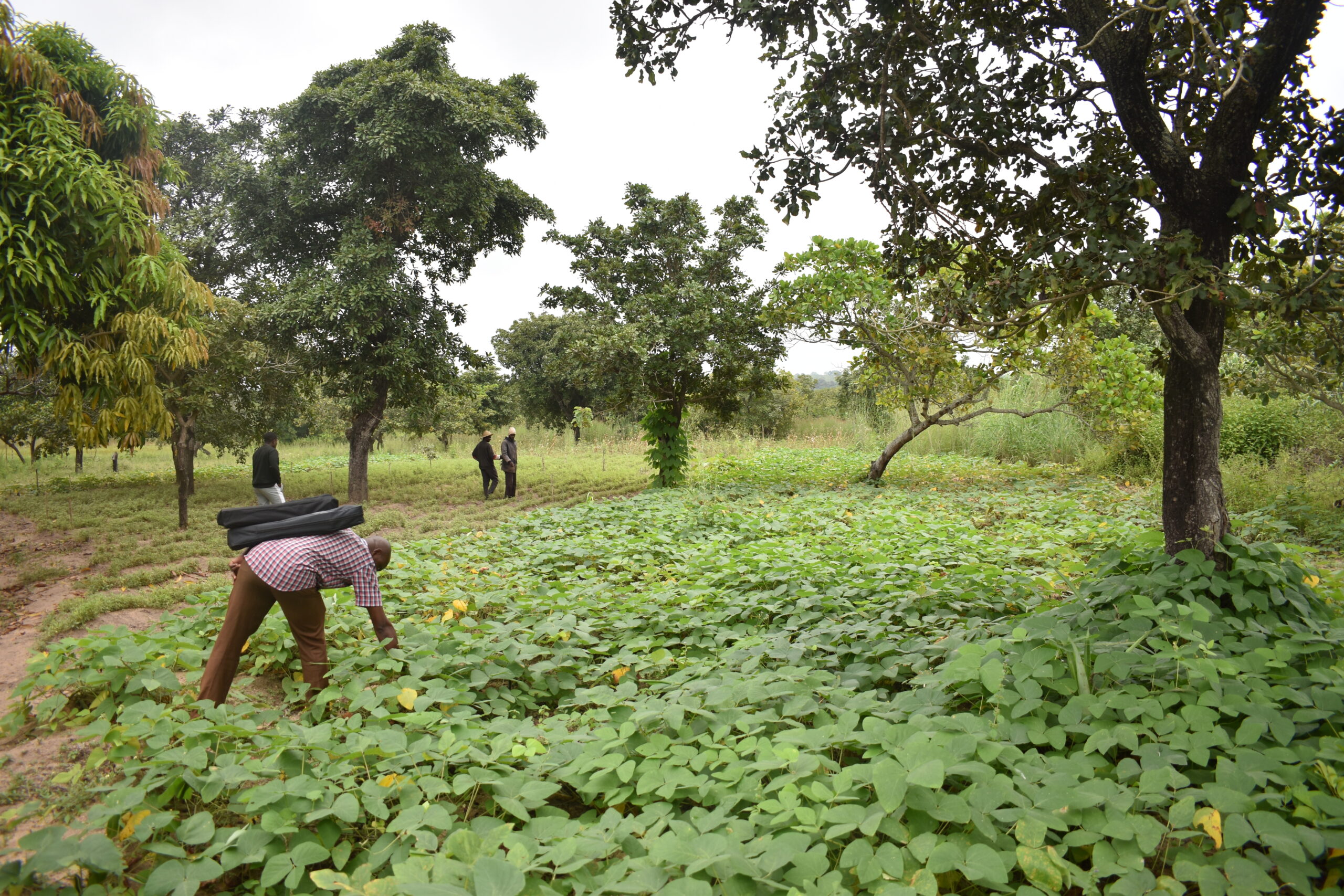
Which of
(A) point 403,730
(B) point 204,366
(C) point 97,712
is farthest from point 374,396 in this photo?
(A) point 403,730

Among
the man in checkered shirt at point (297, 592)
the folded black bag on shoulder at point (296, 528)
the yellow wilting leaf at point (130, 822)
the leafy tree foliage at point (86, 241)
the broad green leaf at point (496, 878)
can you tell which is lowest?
the yellow wilting leaf at point (130, 822)

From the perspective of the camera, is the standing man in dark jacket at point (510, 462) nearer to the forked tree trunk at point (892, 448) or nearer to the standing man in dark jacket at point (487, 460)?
the standing man in dark jacket at point (487, 460)

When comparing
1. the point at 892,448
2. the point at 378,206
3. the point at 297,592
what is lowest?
the point at 297,592

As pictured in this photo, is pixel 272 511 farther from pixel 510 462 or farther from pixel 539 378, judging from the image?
pixel 539 378

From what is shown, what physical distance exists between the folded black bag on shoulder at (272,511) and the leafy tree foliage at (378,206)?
422 inches

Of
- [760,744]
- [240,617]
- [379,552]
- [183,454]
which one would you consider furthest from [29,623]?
[760,744]

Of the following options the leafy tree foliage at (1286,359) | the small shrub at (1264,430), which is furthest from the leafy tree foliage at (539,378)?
the leafy tree foliage at (1286,359)

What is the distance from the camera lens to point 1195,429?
4.05 meters

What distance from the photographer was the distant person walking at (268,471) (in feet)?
30.1

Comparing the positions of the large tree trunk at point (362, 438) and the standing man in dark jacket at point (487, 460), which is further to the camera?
the large tree trunk at point (362, 438)

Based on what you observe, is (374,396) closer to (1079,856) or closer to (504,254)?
(504,254)

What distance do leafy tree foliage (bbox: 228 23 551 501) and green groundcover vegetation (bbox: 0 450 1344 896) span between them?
998cm

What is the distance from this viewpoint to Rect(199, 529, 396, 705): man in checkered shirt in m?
3.48

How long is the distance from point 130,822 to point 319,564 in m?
1.42
